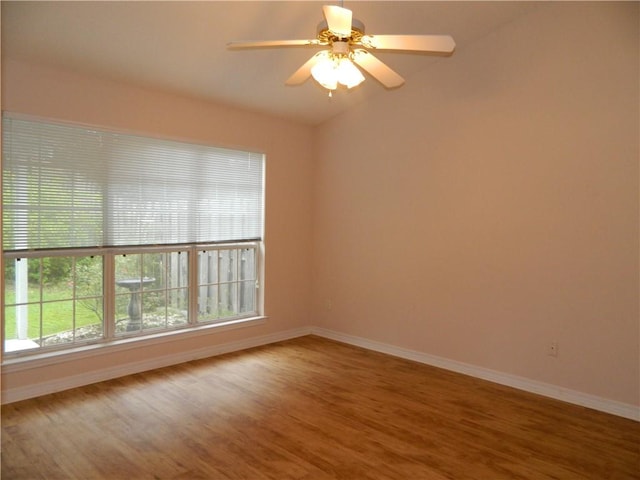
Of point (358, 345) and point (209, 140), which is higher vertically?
point (209, 140)

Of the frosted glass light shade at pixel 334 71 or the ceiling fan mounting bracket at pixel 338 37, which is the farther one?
the frosted glass light shade at pixel 334 71

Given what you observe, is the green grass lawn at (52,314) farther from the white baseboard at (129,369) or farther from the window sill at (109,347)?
the white baseboard at (129,369)

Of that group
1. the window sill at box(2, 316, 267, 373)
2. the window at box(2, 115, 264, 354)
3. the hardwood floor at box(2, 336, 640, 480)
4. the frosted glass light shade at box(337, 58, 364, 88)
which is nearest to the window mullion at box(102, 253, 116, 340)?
the window at box(2, 115, 264, 354)

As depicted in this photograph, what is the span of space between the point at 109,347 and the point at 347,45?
304cm

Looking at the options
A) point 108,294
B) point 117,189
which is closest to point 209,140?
point 117,189

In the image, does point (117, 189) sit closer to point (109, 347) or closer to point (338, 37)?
point (109, 347)

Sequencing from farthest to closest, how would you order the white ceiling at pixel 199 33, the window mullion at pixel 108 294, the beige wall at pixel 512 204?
the window mullion at pixel 108 294 → the beige wall at pixel 512 204 → the white ceiling at pixel 199 33

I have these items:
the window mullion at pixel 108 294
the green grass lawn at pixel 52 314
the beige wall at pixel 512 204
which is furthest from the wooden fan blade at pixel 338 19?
the green grass lawn at pixel 52 314

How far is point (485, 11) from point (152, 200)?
10.2ft

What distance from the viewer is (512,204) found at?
154 inches

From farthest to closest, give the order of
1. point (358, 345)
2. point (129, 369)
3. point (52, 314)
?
point (358, 345)
point (129, 369)
point (52, 314)

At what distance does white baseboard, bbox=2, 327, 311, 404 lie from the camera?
138 inches

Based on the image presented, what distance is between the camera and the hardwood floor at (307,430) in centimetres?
264

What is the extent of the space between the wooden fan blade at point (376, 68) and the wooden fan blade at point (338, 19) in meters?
0.33
